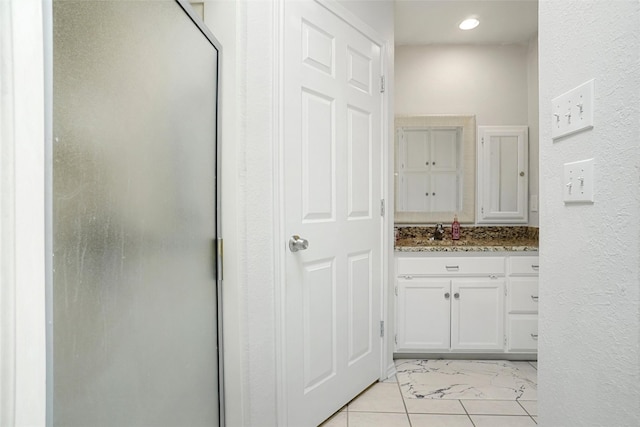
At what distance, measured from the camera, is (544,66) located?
1075mm

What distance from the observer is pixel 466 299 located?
2.50 m

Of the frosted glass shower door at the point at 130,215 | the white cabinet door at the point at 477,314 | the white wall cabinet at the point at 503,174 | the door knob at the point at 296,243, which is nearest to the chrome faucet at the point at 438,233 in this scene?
the white wall cabinet at the point at 503,174

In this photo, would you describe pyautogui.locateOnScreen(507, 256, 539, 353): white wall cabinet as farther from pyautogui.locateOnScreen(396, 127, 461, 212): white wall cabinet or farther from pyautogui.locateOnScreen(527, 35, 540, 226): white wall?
pyautogui.locateOnScreen(396, 127, 461, 212): white wall cabinet

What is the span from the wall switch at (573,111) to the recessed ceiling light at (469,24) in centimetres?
200

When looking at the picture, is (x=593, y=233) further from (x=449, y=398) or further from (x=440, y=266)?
(x=440, y=266)

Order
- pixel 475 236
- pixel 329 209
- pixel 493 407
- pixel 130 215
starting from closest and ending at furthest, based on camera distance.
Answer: pixel 130 215 < pixel 329 209 < pixel 493 407 < pixel 475 236

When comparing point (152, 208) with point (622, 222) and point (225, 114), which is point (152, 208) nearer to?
point (225, 114)

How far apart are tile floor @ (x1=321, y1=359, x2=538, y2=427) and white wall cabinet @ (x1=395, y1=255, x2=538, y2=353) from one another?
0.14 metres

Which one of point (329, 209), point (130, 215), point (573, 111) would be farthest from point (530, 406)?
point (130, 215)

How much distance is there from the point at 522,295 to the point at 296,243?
1.76 metres

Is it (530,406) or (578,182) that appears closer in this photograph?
(578,182)

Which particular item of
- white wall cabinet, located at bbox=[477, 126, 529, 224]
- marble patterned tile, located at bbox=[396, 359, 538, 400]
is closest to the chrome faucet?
white wall cabinet, located at bbox=[477, 126, 529, 224]
